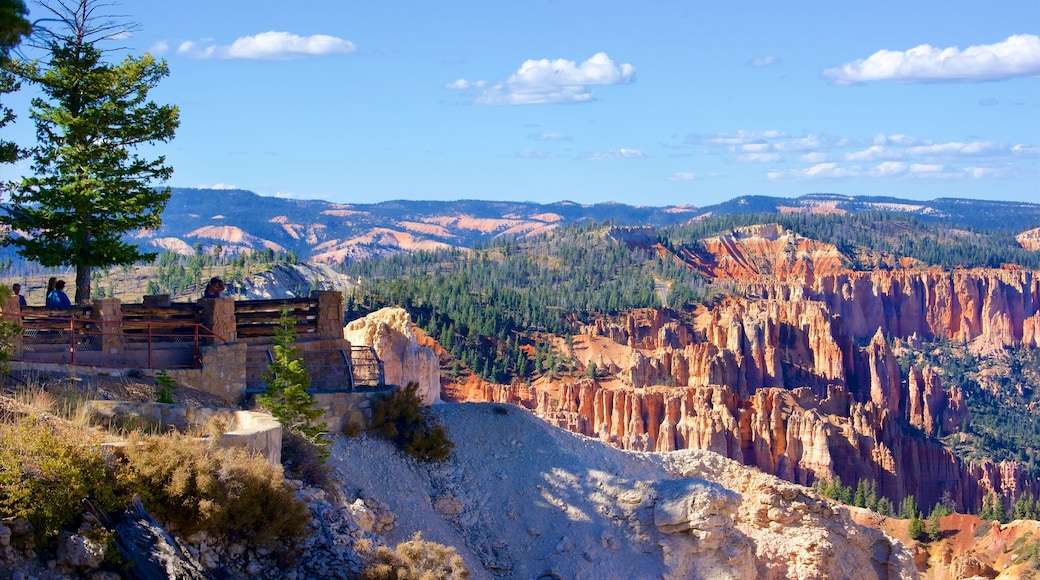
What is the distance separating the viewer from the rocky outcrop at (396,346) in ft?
176

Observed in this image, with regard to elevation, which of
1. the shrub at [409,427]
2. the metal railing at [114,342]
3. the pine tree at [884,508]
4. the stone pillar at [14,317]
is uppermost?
the stone pillar at [14,317]

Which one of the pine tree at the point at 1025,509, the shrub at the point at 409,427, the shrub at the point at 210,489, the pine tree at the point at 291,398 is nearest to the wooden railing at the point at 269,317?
the pine tree at the point at 291,398

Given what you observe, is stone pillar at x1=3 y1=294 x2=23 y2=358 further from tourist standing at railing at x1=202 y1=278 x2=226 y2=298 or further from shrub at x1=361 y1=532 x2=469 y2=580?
shrub at x1=361 y1=532 x2=469 y2=580

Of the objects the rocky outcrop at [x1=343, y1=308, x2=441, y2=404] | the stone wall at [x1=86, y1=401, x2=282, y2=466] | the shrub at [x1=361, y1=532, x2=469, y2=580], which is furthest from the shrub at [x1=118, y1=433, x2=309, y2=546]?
the rocky outcrop at [x1=343, y1=308, x2=441, y2=404]

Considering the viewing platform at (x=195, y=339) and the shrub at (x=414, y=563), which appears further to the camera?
the viewing platform at (x=195, y=339)

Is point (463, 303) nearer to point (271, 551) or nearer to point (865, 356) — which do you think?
point (865, 356)

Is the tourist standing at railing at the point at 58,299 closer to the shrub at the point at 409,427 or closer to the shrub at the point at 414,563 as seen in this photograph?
the shrub at the point at 409,427

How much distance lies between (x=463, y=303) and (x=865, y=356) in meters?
38.3

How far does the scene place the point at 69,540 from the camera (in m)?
13.5

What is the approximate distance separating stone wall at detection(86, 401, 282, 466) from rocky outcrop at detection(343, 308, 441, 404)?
33.5 m

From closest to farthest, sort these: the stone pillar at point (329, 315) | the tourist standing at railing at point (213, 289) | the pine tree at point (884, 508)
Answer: the tourist standing at railing at point (213, 289) → the stone pillar at point (329, 315) → the pine tree at point (884, 508)

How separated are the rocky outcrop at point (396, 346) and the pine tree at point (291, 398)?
1124 inches

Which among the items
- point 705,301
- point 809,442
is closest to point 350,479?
point 809,442

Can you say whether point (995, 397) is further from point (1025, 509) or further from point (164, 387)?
point (164, 387)
